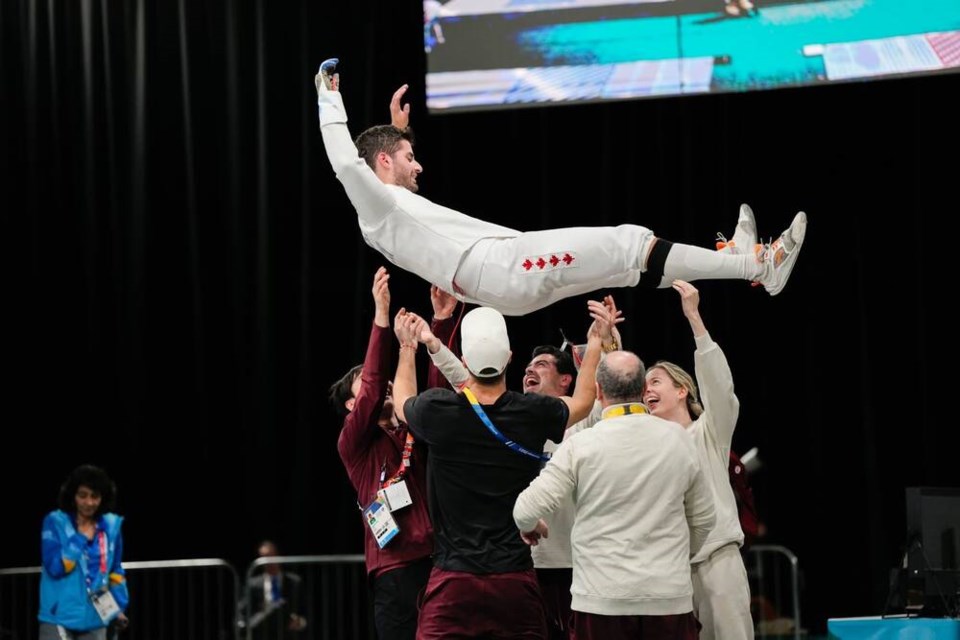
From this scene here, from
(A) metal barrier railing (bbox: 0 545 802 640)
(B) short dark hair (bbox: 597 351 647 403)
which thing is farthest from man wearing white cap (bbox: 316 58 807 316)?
(A) metal barrier railing (bbox: 0 545 802 640)

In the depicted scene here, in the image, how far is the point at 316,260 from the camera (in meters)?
8.39

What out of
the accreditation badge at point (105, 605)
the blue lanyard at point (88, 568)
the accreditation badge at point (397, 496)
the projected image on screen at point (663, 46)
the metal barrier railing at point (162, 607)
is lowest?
the metal barrier railing at point (162, 607)

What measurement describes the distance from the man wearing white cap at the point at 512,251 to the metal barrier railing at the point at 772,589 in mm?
3736

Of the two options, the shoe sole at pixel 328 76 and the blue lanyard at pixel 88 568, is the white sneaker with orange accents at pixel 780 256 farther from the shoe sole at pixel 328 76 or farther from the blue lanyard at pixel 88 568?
the blue lanyard at pixel 88 568

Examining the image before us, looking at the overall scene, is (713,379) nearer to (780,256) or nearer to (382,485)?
(780,256)

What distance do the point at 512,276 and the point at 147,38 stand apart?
5866 mm

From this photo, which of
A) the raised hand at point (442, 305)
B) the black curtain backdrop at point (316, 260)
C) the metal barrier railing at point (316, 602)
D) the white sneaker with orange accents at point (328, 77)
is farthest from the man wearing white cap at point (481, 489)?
the black curtain backdrop at point (316, 260)

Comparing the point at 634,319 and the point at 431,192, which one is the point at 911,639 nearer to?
the point at 634,319

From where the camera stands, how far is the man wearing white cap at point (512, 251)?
3.56 m

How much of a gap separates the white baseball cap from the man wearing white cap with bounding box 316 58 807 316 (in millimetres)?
242

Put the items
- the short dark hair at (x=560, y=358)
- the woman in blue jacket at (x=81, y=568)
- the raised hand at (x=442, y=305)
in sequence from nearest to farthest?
the raised hand at (x=442, y=305)
the short dark hair at (x=560, y=358)
the woman in blue jacket at (x=81, y=568)

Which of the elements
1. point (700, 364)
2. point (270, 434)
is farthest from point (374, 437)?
point (270, 434)

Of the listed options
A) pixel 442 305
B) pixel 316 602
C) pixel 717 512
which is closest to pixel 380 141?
pixel 442 305

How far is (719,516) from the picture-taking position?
3812 mm
